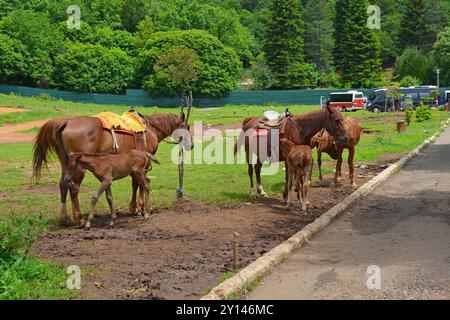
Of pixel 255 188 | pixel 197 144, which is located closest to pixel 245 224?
pixel 255 188

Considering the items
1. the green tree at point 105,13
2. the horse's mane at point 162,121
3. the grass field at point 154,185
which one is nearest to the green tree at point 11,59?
the green tree at point 105,13

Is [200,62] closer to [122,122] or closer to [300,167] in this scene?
[122,122]

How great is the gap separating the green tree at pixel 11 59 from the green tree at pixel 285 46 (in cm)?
2902

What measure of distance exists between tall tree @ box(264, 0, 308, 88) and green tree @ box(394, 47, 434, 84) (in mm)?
13766

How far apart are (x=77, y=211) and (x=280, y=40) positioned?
66436 millimetres

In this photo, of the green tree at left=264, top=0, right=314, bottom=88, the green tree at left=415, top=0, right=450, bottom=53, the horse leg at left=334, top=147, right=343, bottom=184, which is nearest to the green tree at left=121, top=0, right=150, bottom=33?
the green tree at left=264, top=0, right=314, bottom=88

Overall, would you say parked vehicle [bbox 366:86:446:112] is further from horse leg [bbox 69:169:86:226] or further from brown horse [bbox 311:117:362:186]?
horse leg [bbox 69:169:86:226]

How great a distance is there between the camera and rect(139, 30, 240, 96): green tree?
6756 cm

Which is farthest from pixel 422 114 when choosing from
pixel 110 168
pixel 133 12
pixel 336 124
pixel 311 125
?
pixel 133 12

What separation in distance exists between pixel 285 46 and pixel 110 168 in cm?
6622

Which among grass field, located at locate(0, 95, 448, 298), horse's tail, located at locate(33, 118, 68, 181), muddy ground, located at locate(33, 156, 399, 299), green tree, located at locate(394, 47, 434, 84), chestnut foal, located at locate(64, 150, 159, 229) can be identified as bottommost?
grass field, located at locate(0, 95, 448, 298)

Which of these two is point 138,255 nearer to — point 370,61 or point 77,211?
point 77,211

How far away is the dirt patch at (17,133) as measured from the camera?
29317 millimetres

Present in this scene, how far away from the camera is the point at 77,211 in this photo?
10453mm
